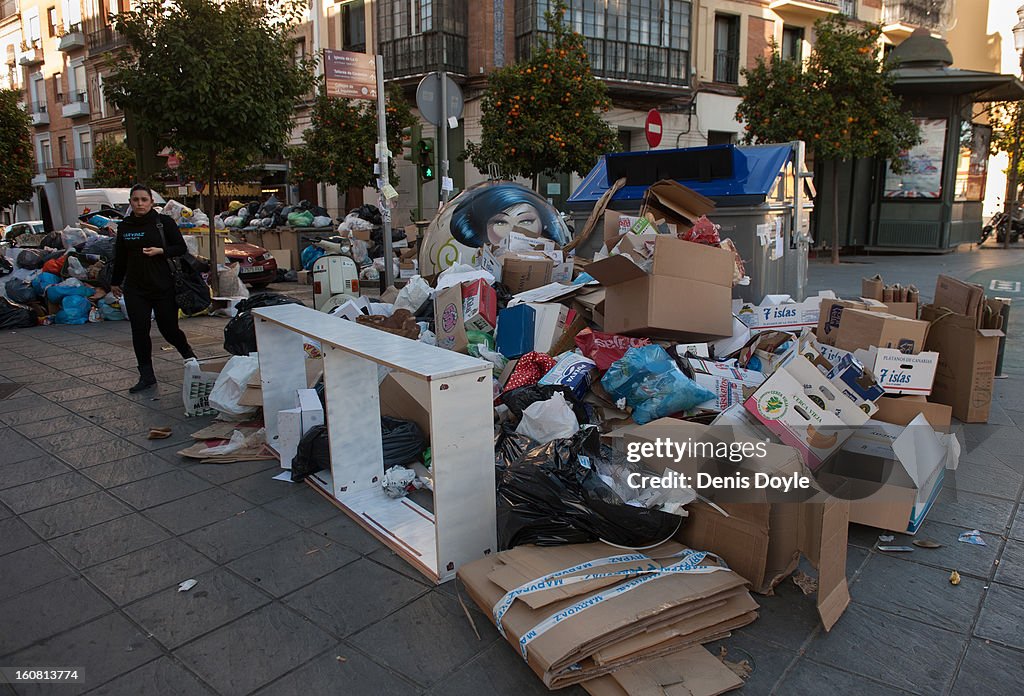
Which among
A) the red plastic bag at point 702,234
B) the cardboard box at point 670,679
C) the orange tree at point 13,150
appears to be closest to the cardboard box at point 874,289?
the red plastic bag at point 702,234

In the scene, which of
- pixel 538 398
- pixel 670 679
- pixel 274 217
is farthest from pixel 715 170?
pixel 274 217

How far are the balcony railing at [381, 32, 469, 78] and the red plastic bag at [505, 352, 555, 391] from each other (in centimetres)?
1744

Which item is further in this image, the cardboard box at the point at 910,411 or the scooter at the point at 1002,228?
the scooter at the point at 1002,228

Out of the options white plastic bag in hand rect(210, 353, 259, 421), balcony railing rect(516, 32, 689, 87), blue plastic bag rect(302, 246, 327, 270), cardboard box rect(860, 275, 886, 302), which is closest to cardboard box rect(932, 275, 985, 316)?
cardboard box rect(860, 275, 886, 302)

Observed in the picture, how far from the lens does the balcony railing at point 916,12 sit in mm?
24219

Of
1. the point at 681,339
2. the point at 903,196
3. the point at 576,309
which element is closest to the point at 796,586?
the point at 681,339

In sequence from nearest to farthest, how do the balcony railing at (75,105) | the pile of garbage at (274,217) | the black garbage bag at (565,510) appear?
the black garbage bag at (565,510)
the pile of garbage at (274,217)
the balcony railing at (75,105)

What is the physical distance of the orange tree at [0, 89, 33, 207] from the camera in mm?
17203

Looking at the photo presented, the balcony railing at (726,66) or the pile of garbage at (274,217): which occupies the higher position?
the balcony railing at (726,66)

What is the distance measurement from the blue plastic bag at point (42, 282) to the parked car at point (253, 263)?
2.87 m

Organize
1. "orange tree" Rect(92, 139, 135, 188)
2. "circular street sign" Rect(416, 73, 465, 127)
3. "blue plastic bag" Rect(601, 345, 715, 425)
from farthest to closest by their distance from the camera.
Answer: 1. "orange tree" Rect(92, 139, 135, 188)
2. "circular street sign" Rect(416, 73, 465, 127)
3. "blue plastic bag" Rect(601, 345, 715, 425)

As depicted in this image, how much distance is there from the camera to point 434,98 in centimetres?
853

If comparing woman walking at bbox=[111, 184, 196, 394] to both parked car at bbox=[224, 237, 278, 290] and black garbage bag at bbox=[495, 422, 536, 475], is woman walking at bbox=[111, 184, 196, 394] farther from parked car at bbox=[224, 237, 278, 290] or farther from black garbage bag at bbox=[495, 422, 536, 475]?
parked car at bbox=[224, 237, 278, 290]

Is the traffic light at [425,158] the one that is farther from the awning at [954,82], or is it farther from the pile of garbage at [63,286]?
the awning at [954,82]
